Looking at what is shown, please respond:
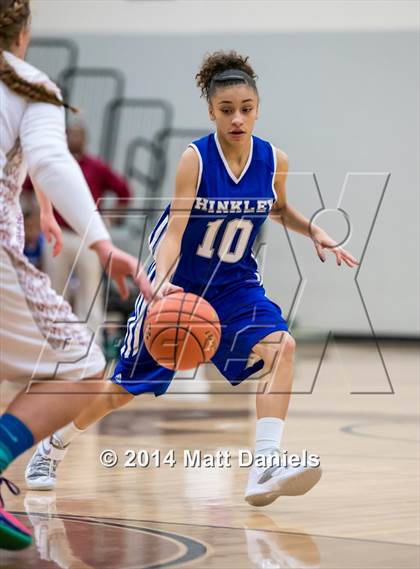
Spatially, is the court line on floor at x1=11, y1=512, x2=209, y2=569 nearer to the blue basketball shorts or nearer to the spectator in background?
the blue basketball shorts

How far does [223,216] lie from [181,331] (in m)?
0.56

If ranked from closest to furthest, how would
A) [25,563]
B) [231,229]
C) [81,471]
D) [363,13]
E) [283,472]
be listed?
[25,563]
[283,472]
[231,229]
[81,471]
[363,13]

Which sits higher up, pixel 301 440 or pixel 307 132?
pixel 301 440

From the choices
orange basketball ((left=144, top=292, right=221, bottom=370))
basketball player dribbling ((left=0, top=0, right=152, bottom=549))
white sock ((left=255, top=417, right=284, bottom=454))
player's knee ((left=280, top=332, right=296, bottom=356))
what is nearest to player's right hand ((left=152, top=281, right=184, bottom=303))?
orange basketball ((left=144, top=292, right=221, bottom=370))

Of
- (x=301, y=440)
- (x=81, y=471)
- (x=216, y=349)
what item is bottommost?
(x=301, y=440)

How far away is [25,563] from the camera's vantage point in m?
3.21

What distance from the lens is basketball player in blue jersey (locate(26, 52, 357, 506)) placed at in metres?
4.20

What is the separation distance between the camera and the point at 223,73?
4.39 m

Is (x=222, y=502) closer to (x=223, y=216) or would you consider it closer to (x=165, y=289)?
(x=165, y=289)

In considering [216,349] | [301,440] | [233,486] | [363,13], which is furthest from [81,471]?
[363,13]

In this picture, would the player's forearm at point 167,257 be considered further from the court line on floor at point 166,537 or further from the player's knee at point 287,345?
the court line on floor at point 166,537

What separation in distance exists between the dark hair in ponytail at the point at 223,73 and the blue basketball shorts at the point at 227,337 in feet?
2.46

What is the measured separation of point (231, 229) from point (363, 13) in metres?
7.44

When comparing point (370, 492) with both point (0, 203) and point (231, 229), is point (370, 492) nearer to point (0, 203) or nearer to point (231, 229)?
point (231, 229)
